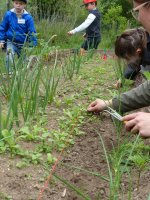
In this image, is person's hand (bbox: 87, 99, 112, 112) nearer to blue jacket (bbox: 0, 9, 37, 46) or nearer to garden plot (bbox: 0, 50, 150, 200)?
garden plot (bbox: 0, 50, 150, 200)

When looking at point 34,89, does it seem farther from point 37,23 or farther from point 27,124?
point 37,23

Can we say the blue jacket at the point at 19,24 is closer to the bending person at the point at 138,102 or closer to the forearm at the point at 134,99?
the bending person at the point at 138,102

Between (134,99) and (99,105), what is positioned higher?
(134,99)

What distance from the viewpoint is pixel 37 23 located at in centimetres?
966

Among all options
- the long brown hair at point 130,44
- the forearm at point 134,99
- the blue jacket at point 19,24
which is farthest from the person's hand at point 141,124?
the blue jacket at point 19,24

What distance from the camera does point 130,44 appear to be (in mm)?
3648

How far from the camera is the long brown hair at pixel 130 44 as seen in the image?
12.1 ft

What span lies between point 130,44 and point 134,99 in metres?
1.40

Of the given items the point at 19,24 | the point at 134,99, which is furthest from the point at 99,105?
the point at 19,24

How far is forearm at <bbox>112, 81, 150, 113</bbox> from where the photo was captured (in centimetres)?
228

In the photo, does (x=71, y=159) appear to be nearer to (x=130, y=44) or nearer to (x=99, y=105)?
(x=99, y=105)

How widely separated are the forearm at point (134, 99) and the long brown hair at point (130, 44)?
4.18 feet

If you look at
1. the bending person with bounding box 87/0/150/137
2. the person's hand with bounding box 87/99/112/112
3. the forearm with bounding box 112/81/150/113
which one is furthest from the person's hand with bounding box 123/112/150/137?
the person's hand with bounding box 87/99/112/112

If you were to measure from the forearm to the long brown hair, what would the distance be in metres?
1.27
